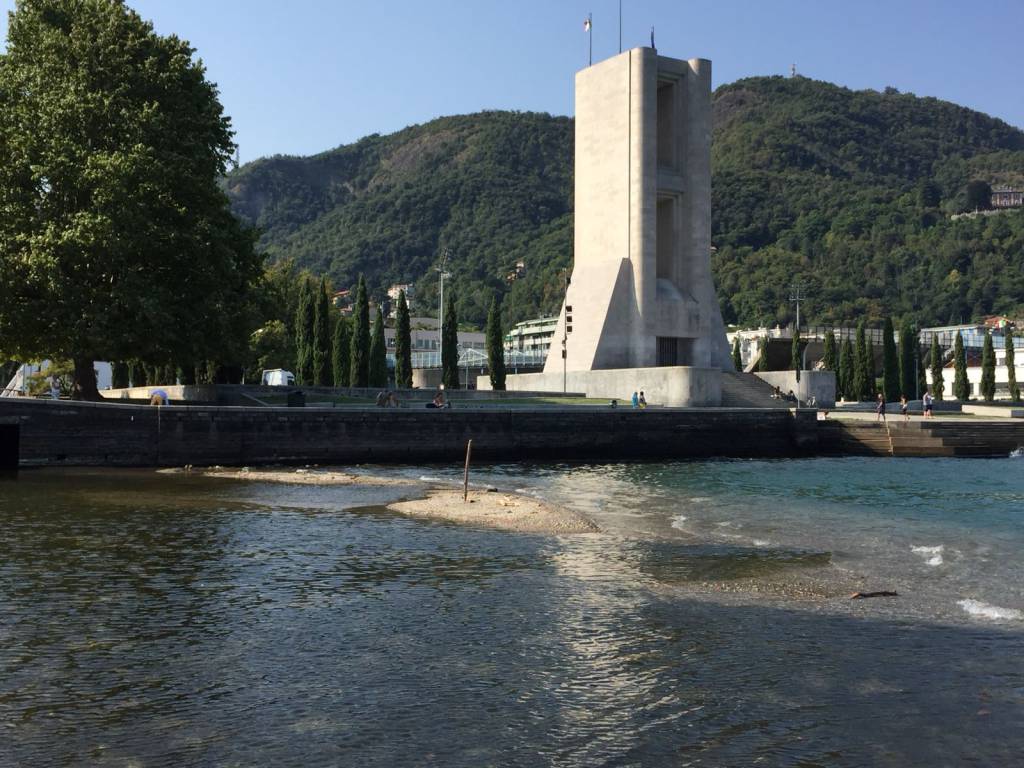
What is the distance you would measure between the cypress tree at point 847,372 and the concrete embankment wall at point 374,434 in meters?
31.0

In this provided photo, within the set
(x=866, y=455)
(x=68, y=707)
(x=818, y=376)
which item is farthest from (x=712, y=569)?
(x=818, y=376)

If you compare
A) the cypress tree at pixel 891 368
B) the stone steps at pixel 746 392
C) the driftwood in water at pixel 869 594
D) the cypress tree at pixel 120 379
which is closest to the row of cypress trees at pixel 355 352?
the cypress tree at pixel 120 379

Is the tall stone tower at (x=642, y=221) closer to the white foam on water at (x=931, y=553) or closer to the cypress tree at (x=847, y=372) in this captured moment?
the cypress tree at (x=847, y=372)

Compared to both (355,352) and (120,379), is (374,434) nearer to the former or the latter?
(355,352)

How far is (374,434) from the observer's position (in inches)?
1599

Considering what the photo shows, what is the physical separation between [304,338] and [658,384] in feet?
76.2

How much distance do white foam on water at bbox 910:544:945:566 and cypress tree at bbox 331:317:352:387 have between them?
46309mm

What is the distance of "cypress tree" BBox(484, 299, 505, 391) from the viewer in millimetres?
63719

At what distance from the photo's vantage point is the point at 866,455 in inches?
1930

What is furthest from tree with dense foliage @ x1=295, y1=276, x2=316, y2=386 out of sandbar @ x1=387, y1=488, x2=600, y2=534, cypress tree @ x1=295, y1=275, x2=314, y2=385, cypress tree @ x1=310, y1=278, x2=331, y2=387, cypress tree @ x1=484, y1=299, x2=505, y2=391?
sandbar @ x1=387, y1=488, x2=600, y2=534

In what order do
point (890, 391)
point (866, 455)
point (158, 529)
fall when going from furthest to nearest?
point (890, 391) < point (866, 455) < point (158, 529)

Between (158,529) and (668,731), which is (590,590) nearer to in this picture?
(668,731)

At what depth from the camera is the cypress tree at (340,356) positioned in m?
62.0

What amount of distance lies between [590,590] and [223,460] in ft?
84.8
